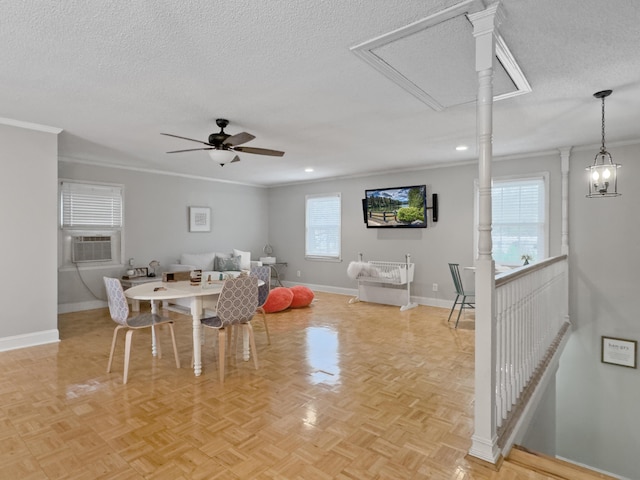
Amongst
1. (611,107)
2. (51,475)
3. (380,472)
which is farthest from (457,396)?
(611,107)

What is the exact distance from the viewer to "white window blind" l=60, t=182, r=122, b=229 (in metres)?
5.67

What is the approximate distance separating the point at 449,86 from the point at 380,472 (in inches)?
109

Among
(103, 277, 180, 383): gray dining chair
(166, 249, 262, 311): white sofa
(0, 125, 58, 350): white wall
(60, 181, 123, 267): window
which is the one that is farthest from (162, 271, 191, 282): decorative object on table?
(60, 181, 123, 267): window

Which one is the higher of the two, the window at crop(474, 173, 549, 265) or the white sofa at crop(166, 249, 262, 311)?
the window at crop(474, 173, 549, 265)

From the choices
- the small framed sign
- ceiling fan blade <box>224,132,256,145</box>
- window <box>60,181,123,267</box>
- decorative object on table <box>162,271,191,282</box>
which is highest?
ceiling fan blade <box>224,132,256,145</box>

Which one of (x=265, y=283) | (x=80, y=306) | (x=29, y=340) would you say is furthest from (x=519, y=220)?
(x=80, y=306)

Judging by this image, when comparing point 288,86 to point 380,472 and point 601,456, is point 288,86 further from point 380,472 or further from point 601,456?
point 601,456

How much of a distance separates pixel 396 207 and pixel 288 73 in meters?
4.32

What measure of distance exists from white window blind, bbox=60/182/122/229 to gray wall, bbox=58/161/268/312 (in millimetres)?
138

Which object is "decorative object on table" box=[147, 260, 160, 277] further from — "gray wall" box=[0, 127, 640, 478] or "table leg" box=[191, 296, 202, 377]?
"table leg" box=[191, 296, 202, 377]

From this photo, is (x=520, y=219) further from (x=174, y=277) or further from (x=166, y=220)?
(x=166, y=220)

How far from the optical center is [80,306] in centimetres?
585

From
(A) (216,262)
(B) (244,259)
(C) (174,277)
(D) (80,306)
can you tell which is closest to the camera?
(C) (174,277)

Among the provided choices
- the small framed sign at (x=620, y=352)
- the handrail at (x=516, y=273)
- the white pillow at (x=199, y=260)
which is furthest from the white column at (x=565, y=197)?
the white pillow at (x=199, y=260)
